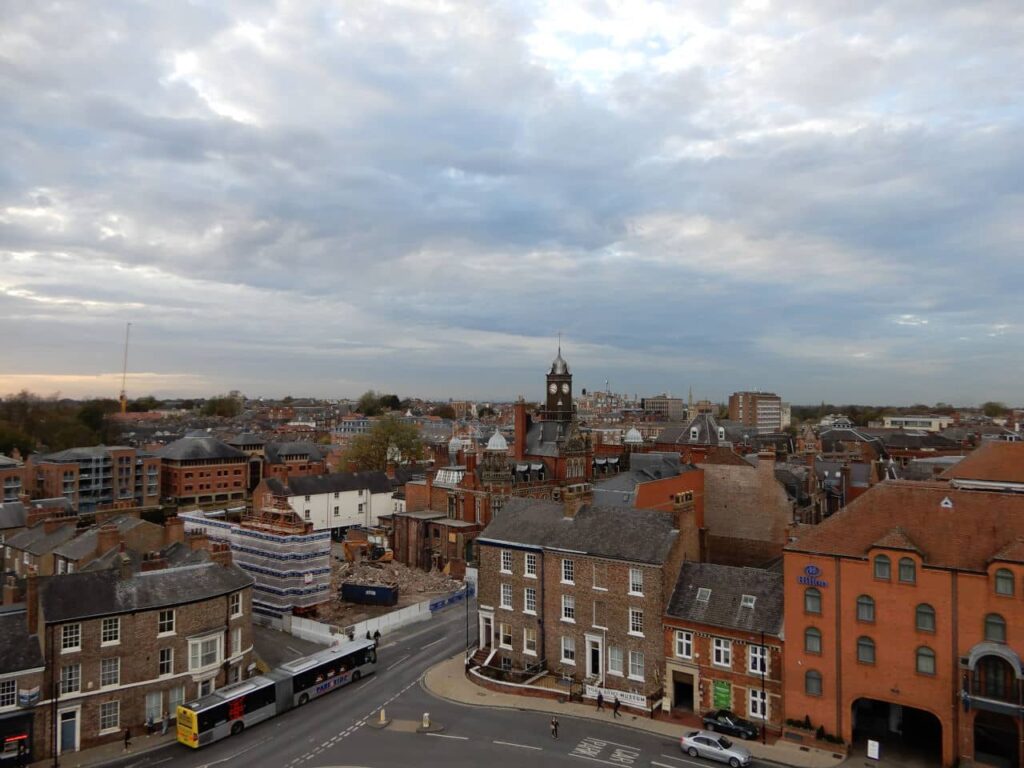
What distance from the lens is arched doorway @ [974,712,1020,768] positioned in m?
27.9

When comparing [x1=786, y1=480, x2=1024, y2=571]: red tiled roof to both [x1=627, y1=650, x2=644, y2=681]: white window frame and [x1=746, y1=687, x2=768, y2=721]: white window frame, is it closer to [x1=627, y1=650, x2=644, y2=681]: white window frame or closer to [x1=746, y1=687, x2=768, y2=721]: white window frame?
[x1=746, y1=687, x2=768, y2=721]: white window frame

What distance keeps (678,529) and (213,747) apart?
81.3 ft

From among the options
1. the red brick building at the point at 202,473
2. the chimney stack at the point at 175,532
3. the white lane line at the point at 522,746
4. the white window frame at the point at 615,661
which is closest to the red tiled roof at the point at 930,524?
the white window frame at the point at 615,661

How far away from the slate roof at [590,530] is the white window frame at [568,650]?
16.2 ft

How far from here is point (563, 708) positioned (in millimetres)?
35469

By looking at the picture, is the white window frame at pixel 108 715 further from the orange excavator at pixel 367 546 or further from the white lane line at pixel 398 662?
the orange excavator at pixel 367 546

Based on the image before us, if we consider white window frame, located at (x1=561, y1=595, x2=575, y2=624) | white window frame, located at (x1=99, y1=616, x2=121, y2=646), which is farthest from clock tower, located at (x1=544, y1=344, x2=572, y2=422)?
white window frame, located at (x1=99, y1=616, x2=121, y2=646)

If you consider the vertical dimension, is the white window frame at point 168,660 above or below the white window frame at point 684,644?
below

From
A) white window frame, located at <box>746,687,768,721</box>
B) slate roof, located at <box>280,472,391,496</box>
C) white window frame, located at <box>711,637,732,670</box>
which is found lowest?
white window frame, located at <box>746,687,768,721</box>

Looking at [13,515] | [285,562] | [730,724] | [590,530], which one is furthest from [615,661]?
[13,515]

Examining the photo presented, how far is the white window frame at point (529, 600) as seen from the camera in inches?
1571

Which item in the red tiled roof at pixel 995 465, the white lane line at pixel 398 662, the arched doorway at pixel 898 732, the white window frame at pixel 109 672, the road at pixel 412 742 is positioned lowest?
the white lane line at pixel 398 662

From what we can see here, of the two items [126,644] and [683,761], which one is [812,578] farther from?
[126,644]

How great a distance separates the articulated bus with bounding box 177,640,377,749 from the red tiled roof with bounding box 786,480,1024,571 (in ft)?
82.1
